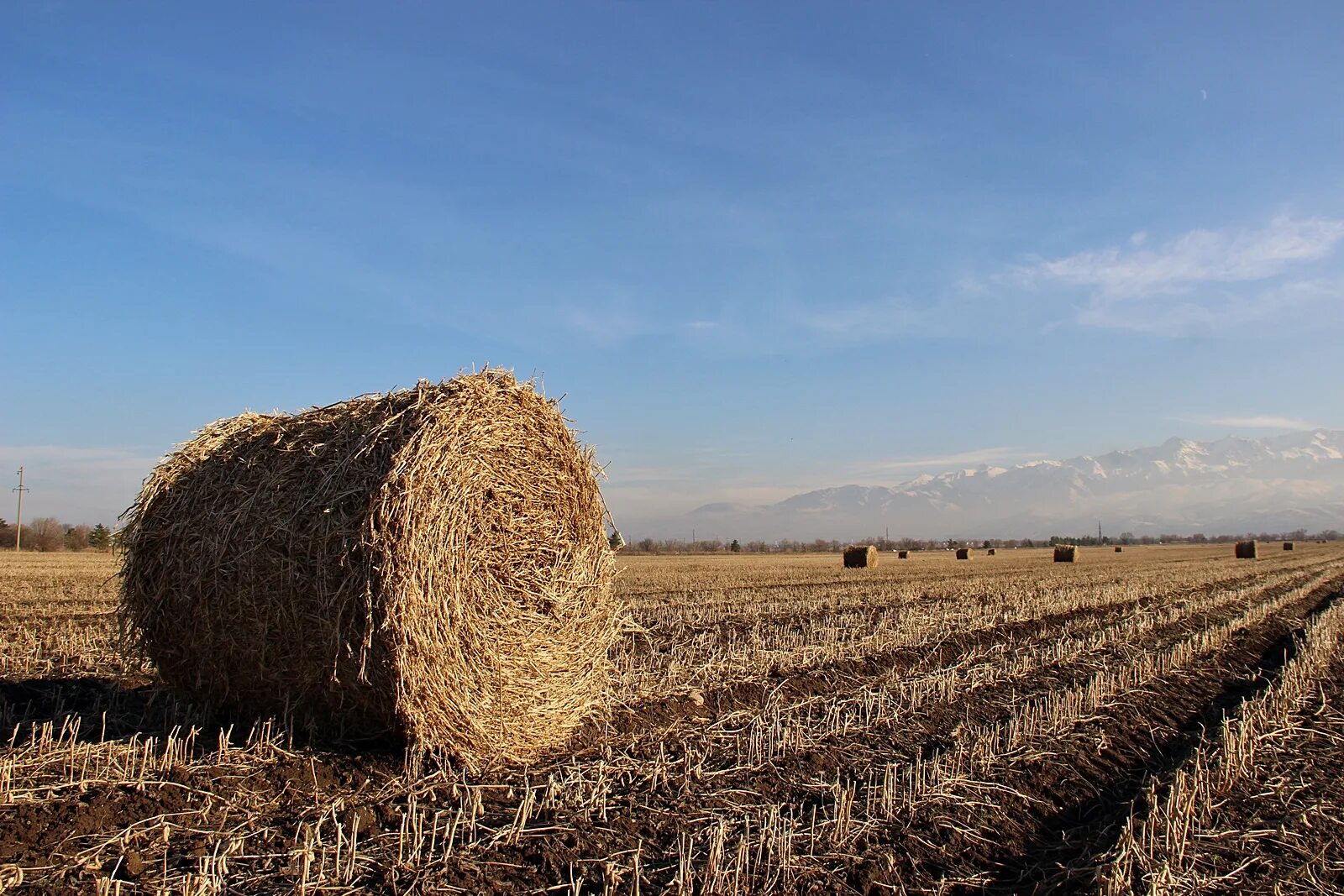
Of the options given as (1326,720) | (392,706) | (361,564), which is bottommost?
(1326,720)

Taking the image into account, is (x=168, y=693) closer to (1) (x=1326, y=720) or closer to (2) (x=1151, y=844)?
(2) (x=1151, y=844)

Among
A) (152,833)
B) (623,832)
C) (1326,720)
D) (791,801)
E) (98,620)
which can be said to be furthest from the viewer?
(98,620)

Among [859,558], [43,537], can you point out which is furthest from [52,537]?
[859,558]

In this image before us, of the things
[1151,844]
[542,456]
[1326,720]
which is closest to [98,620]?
[542,456]

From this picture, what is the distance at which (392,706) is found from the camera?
18.9 ft

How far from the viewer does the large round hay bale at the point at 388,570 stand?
576cm

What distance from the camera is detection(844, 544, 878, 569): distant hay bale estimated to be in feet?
126

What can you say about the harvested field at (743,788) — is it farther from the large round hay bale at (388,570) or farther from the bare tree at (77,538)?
the bare tree at (77,538)

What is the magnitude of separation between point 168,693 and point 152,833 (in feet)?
10.2

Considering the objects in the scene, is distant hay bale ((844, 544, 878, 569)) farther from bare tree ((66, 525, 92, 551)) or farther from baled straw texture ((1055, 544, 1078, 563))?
bare tree ((66, 525, 92, 551))

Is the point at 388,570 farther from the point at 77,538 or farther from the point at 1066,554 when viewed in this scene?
the point at 77,538

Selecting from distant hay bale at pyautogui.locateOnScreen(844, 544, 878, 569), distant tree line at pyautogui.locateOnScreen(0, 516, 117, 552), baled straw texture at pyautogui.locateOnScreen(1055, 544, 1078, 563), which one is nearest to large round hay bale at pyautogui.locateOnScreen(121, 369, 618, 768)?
distant hay bale at pyautogui.locateOnScreen(844, 544, 878, 569)

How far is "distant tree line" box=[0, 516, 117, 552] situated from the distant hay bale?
50656 mm

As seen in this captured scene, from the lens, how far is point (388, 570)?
18.4 feet
